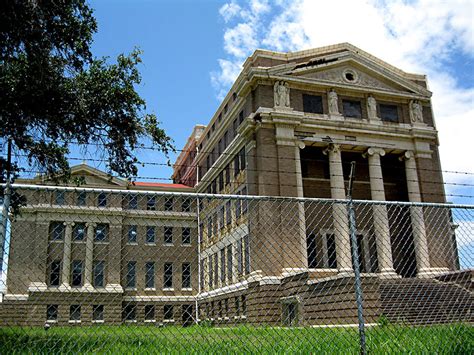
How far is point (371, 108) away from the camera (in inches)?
1410

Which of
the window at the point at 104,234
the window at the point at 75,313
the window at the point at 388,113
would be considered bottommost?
the window at the point at 75,313

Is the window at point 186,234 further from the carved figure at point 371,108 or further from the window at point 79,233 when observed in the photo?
the carved figure at point 371,108

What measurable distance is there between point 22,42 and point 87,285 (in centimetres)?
3735

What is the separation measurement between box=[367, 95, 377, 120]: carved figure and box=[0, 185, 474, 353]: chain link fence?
7042mm

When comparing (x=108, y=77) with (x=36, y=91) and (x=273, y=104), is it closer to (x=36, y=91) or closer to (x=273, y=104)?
(x=36, y=91)

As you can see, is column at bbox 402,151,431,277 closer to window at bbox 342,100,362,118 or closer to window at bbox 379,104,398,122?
window at bbox 379,104,398,122

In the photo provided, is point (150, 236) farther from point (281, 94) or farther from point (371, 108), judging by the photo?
point (371, 108)

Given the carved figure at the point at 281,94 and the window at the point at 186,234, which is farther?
the window at the point at 186,234

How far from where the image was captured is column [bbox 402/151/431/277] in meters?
33.2

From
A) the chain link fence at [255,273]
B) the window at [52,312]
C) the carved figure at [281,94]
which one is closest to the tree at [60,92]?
the chain link fence at [255,273]

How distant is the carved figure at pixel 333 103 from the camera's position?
34.8m

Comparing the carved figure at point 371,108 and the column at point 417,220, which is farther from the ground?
the carved figure at point 371,108

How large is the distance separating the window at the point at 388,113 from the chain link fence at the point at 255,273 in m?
6.79

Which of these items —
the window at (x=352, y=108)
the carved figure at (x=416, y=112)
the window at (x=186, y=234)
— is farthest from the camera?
the window at (x=186, y=234)
